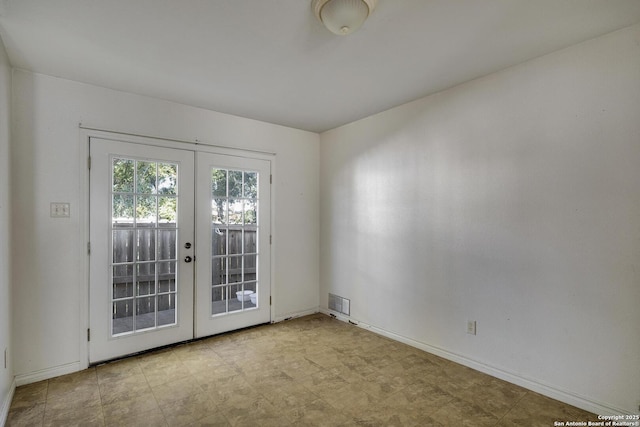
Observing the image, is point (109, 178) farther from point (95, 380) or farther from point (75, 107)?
point (95, 380)

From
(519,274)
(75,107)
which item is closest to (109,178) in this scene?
(75,107)

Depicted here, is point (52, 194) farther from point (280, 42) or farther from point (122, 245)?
point (280, 42)

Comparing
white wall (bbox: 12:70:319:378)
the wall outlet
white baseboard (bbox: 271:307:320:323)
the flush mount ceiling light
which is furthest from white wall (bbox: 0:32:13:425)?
the wall outlet

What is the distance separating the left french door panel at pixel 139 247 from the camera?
2881 mm

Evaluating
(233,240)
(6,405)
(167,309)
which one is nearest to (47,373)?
(6,405)

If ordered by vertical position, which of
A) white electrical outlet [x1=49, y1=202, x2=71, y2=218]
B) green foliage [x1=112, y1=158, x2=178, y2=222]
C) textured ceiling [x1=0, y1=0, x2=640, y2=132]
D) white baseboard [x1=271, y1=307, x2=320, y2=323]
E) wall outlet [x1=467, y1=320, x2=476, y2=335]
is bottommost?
white baseboard [x1=271, y1=307, x2=320, y2=323]

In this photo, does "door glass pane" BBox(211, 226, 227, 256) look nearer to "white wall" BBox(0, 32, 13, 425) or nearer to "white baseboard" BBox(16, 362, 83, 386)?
"white baseboard" BBox(16, 362, 83, 386)

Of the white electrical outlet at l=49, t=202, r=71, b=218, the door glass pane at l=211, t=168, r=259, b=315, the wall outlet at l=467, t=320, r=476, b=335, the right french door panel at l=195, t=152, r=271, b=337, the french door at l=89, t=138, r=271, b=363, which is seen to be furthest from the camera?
the door glass pane at l=211, t=168, r=259, b=315

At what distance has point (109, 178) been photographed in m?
2.93

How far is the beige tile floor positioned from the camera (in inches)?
83.4

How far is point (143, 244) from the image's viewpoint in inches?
123

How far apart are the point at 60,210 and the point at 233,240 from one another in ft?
5.28

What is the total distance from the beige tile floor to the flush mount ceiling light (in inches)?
96.0

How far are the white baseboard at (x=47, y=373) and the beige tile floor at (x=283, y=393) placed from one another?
6 centimetres
